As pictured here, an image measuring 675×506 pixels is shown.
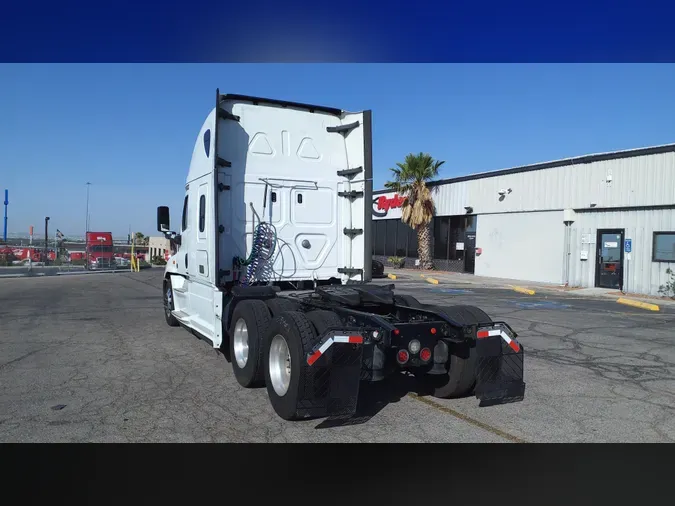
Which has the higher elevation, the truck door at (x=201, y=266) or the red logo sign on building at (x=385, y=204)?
the red logo sign on building at (x=385, y=204)

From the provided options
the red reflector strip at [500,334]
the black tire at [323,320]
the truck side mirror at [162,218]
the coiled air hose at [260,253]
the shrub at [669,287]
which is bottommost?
the shrub at [669,287]

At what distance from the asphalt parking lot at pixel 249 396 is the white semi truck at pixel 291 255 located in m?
0.37

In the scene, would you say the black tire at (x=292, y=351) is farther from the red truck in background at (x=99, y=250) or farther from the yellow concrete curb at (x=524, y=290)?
the red truck in background at (x=99, y=250)

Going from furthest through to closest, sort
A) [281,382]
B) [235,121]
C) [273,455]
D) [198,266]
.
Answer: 1. [198,266]
2. [235,121]
3. [281,382]
4. [273,455]

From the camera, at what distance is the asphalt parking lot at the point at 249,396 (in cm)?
506

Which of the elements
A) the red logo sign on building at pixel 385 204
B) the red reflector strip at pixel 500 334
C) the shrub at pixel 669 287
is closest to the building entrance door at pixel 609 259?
the shrub at pixel 669 287

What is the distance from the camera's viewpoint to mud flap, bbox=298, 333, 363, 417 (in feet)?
15.9

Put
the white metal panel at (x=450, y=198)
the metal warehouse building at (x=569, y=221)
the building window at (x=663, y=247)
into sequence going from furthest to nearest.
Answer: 1. the white metal panel at (x=450, y=198)
2. the metal warehouse building at (x=569, y=221)
3. the building window at (x=663, y=247)

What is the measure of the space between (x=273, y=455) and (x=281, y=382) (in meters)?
1.06

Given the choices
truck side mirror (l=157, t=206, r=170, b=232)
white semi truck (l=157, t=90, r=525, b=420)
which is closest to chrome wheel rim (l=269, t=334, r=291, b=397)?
white semi truck (l=157, t=90, r=525, b=420)

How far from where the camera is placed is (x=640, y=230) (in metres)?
20.0

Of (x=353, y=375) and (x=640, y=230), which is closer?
(x=353, y=375)
